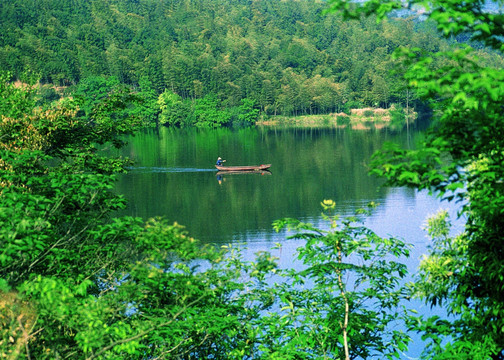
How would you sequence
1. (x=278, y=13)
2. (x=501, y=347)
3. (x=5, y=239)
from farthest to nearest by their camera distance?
(x=278, y=13), (x=501, y=347), (x=5, y=239)

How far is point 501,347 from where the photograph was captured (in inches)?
309

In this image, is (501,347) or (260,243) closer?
(501,347)

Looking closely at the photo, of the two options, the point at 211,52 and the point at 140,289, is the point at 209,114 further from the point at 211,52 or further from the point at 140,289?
the point at 140,289

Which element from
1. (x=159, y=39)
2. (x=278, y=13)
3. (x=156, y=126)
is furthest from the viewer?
(x=278, y=13)

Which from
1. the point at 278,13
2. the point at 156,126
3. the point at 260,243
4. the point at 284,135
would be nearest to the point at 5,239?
the point at 260,243

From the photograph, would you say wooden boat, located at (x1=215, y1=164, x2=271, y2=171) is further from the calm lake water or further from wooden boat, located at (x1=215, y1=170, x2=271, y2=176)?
the calm lake water

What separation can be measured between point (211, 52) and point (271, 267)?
471 ft

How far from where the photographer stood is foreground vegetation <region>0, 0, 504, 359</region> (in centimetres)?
627

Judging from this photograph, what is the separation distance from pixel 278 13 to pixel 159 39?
42.1m

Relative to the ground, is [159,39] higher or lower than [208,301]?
higher

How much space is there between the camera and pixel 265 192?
4147 cm

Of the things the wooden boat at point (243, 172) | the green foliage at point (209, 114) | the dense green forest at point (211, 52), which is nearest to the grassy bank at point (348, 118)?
the dense green forest at point (211, 52)

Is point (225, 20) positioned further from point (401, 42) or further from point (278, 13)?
point (401, 42)

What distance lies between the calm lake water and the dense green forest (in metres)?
47.5
